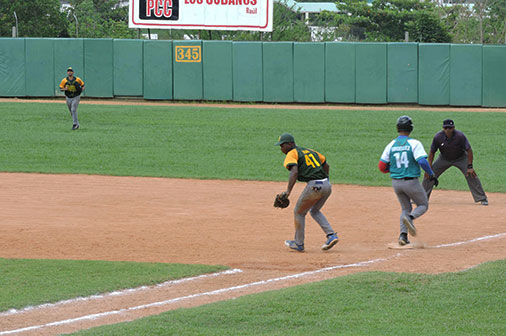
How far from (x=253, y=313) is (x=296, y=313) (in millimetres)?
404

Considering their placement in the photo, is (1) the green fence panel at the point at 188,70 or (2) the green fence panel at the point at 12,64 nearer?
(1) the green fence panel at the point at 188,70

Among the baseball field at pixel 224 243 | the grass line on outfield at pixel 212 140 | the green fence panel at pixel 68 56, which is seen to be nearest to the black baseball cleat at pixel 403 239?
the baseball field at pixel 224 243

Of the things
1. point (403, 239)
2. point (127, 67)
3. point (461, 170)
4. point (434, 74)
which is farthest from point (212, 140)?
point (403, 239)

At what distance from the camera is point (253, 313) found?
701cm

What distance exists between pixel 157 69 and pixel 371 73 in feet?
32.7

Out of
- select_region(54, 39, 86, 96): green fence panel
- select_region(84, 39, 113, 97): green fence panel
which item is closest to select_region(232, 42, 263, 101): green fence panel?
select_region(84, 39, 113, 97): green fence panel

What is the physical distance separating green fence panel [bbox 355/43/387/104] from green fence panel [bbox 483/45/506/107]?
444cm

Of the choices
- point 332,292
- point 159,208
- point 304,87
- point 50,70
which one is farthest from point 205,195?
point 50,70

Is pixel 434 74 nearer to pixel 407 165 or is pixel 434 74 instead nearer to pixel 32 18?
pixel 407 165

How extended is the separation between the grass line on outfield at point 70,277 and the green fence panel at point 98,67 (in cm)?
2631

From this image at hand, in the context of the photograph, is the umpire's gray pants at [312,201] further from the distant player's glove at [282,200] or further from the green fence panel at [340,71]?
the green fence panel at [340,71]

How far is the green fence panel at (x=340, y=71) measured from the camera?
3428 cm

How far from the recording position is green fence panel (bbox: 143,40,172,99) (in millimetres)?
35000

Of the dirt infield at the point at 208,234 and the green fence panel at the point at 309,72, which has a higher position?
the green fence panel at the point at 309,72
